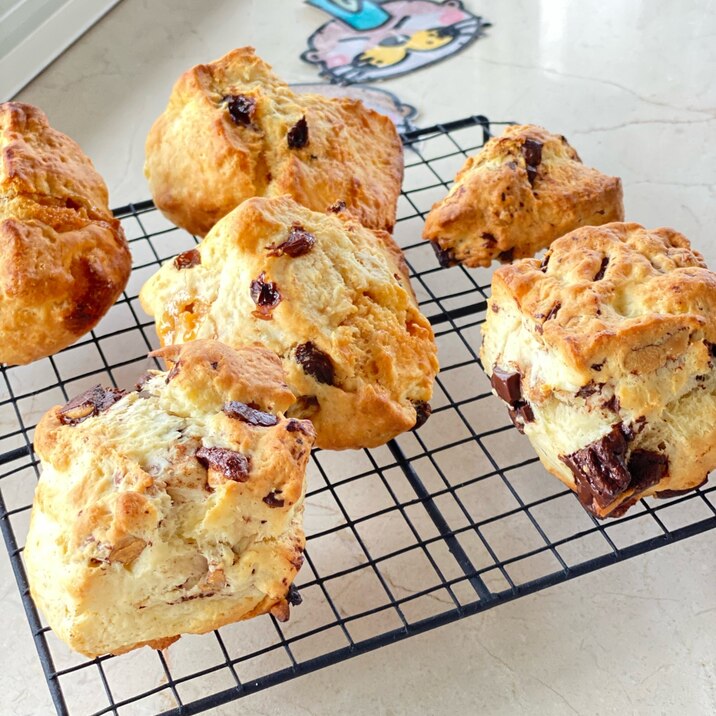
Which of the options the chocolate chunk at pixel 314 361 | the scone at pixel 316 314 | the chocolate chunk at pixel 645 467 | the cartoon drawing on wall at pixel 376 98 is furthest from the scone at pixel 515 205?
the cartoon drawing on wall at pixel 376 98

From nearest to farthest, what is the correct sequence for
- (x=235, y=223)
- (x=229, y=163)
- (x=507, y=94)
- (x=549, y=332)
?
1. (x=549, y=332)
2. (x=235, y=223)
3. (x=229, y=163)
4. (x=507, y=94)

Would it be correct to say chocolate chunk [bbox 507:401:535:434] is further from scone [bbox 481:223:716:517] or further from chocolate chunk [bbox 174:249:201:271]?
chocolate chunk [bbox 174:249:201:271]

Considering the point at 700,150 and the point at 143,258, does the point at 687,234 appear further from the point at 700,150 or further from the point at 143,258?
the point at 143,258

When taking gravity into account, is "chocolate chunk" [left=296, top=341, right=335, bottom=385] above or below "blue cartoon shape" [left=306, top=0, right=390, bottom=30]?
above

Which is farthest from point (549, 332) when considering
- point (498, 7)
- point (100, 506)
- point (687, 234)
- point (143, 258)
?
point (498, 7)

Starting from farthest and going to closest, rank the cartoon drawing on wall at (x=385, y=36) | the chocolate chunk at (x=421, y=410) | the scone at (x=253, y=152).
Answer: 1. the cartoon drawing on wall at (x=385, y=36)
2. the scone at (x=253, y=152)
3. the chocolate chunk at (x=421, y=410)

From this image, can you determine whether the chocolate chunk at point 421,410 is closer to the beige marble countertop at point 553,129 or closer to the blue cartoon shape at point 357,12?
the beige marble countertop at point 553,129

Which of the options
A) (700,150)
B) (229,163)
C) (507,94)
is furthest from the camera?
(507,94)

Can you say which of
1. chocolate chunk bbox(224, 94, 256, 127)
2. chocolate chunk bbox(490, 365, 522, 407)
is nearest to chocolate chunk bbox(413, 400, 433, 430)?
chocolate chunk bbox(490, 365, 522, 407)
